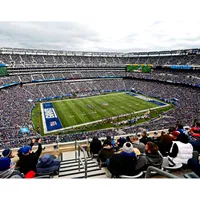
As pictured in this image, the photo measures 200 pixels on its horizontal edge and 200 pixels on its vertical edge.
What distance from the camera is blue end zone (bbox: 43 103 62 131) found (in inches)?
1169

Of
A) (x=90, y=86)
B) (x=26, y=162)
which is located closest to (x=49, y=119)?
(x=26, y=162)

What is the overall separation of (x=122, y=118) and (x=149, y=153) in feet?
94.9

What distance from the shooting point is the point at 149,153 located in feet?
14.7

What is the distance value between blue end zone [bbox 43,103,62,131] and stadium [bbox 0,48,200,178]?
18cm

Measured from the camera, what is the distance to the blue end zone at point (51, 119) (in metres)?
29.7

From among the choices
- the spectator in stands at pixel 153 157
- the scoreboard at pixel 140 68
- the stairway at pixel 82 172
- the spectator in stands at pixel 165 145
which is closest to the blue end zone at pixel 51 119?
the stairway at pixel 82 172

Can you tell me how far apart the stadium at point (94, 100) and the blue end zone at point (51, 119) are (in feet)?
0.60

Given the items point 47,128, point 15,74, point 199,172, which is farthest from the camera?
point 15,74

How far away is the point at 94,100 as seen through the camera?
1877 inches

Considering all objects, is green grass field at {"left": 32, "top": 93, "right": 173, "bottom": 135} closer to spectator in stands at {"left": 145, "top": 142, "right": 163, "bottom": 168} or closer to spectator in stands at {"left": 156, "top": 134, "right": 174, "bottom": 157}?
spectator in stands at {"left": 156, "top": 134, "right": 174, "bottom": 157}

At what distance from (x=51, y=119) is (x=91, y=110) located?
32.1 feet

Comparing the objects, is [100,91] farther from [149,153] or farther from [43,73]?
[149,153]

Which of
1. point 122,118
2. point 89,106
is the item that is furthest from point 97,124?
point 89,106

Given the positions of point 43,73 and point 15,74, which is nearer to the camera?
point 15,74
